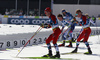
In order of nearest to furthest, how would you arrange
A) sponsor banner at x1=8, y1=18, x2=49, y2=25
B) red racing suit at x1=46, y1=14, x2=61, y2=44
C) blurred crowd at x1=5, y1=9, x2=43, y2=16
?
red racing suit at x1=46, y1=14, x2=61, y2=44, sponsor banner at x1=8, y1=18, x2=49, y2=25, blurred crowd at x1=5, y1=9, x2=43, y2=16

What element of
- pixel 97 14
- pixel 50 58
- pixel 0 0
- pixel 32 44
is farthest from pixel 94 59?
pixel 0 0

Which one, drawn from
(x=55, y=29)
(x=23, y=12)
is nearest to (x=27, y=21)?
(x=23, y=12)

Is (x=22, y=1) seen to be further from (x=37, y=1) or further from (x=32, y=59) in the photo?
(x=32, y=59)

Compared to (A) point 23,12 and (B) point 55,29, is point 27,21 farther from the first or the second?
(B) point 55,29

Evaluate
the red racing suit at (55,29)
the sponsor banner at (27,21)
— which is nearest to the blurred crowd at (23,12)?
the sponsor banner at (27,21)

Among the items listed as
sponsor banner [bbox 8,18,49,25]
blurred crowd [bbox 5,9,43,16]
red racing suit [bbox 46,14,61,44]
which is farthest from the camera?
blurred crowd [bbox 5,9,43,16]

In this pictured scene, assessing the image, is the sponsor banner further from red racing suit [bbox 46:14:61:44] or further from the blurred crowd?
red racing suit [bbox 46:14:61:44]

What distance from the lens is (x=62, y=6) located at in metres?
46.8

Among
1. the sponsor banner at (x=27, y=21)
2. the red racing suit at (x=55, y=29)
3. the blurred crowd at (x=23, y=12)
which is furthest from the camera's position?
the blurred crowd at (x=23, y=12)

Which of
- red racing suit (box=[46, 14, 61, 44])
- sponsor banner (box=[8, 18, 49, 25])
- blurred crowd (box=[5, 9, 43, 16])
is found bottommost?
sponsor banner (box=[8, 18, 49, 25])

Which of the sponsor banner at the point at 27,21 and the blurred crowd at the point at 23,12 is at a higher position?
the blurred crowd at the point at 23,12

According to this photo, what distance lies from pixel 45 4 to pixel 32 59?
37.3 m

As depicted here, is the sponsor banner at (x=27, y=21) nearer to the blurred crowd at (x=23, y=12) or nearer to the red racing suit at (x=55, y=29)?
the blurred crowd at (x=23, y=12)

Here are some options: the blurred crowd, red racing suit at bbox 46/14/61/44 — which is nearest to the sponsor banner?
the blurred crowd
